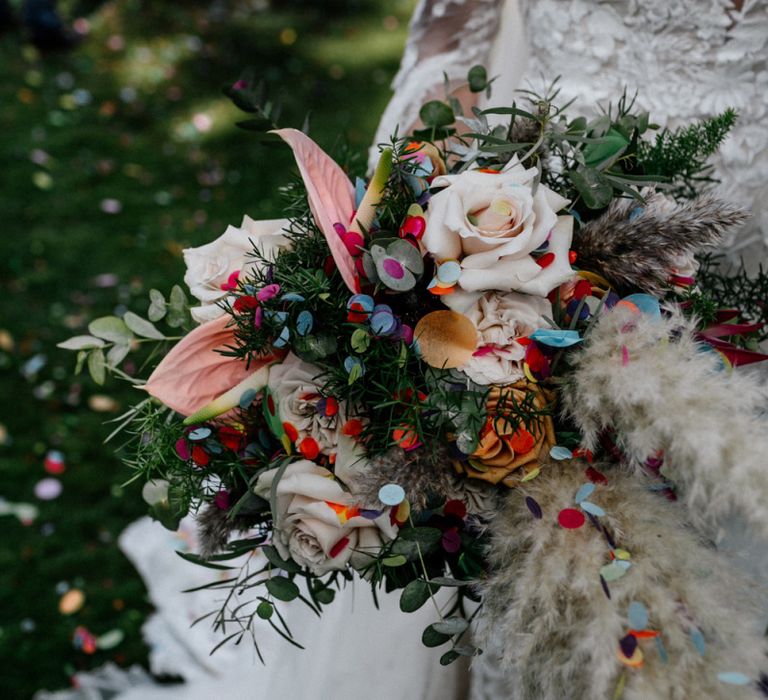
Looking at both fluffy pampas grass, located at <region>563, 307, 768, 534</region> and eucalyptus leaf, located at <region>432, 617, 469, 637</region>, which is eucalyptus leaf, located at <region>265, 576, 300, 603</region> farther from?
fluffy pampas grass, located at <region>563, 307, 768, 534</region>

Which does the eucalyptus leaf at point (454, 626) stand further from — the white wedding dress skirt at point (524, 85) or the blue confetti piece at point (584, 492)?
the white wedding dress skirt at point (524, 85)

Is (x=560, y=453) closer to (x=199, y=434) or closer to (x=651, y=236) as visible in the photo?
(x=651, y=236)

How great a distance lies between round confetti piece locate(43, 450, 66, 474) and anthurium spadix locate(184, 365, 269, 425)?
6.74 ft

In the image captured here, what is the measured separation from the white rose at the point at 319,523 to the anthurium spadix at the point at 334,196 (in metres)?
0.24

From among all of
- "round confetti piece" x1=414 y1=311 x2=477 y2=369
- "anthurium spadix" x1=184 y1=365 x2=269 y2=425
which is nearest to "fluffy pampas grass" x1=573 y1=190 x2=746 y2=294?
"round confetti piece" x1=414 y1=311 x2=477 y2=369

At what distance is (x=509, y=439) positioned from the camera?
2.93 ft

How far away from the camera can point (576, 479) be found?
90 centimetres

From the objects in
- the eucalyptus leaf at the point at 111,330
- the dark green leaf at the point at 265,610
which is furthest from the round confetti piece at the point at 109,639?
the dark green leaf at the point at 265,610

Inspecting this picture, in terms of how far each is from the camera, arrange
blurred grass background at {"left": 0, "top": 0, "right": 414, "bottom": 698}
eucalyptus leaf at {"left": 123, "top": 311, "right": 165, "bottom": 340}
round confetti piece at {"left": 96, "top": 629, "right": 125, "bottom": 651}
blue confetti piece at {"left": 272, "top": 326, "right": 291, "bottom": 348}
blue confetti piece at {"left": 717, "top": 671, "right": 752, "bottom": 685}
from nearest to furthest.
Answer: blue confetti piece at {"left": 717, "top": 671, "right": 752, "bottom": 685} < blue confetti piece at {"left": 272, "top": 326, "right": 291, "bottom": 348} < eucalyptus leaf at {"left": 123, "top": 311, "right": 165, "bottom": 340} < round confetti piece at {"left": 96, "top": 629, "right": 125, "bottom": 651} < blurred grass background at {"left": 0, "top": 0, "right": 414, "bottom": 698}

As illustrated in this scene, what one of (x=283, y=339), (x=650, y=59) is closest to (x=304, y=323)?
(x=283, y=339)

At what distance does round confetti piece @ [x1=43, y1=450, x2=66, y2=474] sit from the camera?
9.09ft

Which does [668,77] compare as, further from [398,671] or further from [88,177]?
[88,177]

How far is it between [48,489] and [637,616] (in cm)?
246

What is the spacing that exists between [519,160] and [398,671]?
1075mm
